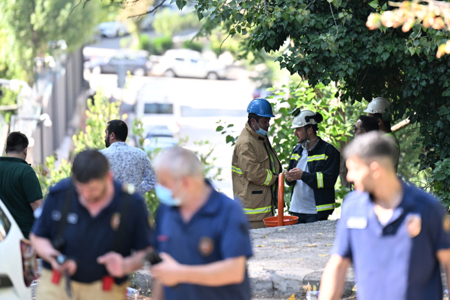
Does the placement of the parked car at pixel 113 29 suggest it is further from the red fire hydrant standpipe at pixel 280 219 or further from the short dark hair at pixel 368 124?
the short dark hair at pixel 368 124

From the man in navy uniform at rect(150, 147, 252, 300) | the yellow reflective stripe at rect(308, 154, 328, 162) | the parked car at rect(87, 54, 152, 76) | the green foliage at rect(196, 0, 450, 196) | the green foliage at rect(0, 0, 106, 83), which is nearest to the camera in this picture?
the man in navy uniform at rect(150, 147, 252, 300)

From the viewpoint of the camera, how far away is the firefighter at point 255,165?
7062mm

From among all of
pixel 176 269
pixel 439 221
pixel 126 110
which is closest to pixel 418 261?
pixel 439 221

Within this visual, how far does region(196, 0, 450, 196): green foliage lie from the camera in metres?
6.59

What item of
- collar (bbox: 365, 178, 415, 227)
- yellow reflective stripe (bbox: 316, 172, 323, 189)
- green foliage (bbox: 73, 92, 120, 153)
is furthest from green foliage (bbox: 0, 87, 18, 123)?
collar (bbox: 365, 178, 415, 227)

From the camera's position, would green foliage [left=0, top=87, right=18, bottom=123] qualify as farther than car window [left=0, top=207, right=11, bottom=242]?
Yes

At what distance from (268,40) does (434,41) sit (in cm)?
181

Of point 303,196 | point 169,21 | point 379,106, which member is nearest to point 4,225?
point 303,196

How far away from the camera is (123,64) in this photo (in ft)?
123

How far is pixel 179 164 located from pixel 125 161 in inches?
132

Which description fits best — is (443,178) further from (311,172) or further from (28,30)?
(28,30)

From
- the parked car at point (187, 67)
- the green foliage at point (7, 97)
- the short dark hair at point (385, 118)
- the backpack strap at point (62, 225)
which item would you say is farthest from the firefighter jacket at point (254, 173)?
the parked car at point (187, 67)

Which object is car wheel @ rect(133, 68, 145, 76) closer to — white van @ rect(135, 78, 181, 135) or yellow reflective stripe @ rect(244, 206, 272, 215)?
white van @ rect(135, 78, 181, 135)

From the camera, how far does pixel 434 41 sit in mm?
6188
